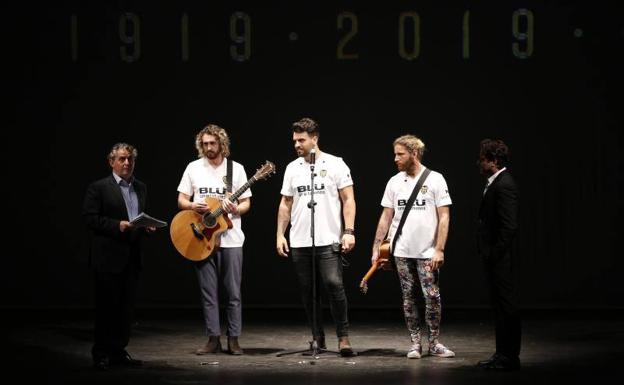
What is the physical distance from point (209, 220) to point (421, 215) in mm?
1426

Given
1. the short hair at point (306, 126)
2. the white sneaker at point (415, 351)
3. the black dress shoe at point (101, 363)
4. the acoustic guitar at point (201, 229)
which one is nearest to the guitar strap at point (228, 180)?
the acoustic guitar at point (201, 229)

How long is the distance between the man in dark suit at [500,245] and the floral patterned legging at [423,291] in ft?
1.79

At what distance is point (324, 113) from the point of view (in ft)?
31.8

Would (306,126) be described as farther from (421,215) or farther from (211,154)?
(421,215)

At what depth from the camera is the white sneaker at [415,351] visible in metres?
6.68

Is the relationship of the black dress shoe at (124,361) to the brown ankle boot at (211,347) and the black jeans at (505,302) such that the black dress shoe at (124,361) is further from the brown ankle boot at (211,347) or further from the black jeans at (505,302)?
the black jeans at (505,302)

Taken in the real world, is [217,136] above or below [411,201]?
above

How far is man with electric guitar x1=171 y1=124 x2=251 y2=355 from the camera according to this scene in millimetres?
6930

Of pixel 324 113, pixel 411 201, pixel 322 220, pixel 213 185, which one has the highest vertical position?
pixel 324 113

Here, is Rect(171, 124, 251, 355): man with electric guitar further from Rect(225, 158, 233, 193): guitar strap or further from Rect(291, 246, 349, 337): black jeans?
Rect(291, 246, 349, 337): black jeans

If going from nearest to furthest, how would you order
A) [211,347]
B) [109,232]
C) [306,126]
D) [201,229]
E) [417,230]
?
[109,232] → [417,230] → [306,126] → [201,229] → [211,347]

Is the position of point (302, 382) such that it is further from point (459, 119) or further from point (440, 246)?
point (459, 119)

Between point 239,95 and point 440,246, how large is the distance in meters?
3.73

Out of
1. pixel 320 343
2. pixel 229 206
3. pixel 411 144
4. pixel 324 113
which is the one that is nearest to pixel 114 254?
pixel 229 206
